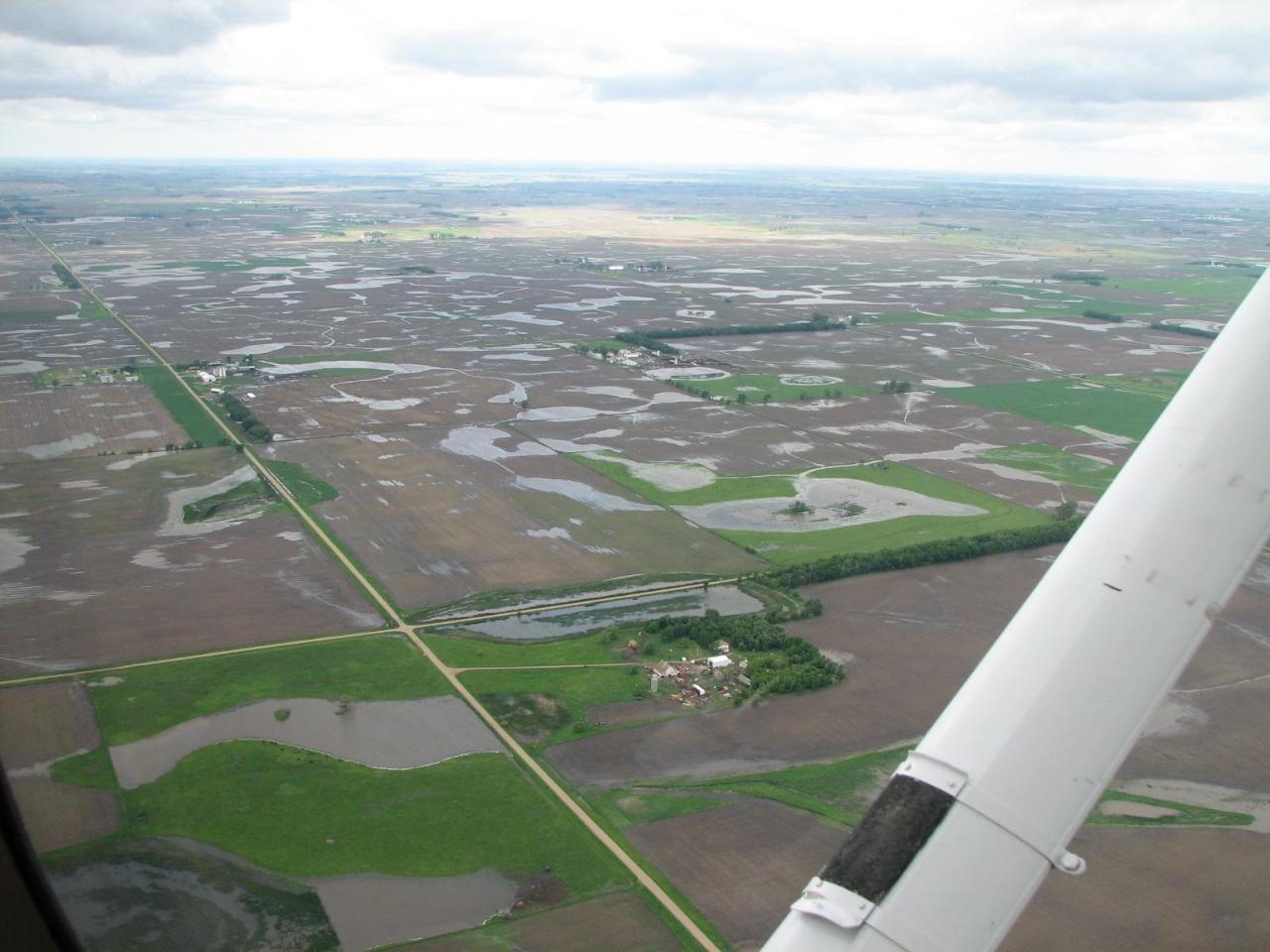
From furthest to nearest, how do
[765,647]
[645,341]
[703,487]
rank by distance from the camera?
[645,341], [703,487], [765,647]

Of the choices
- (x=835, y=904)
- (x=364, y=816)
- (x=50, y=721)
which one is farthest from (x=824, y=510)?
(x=835, y=904)

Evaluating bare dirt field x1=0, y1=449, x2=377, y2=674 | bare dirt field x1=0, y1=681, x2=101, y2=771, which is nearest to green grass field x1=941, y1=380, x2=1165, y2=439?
bare dirt field x1=0, y1=449, x2=377, y2=674

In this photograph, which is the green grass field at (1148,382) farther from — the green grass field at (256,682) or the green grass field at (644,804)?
the green grass field at (256,682)

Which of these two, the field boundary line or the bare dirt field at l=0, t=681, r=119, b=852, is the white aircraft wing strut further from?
the field boundary line

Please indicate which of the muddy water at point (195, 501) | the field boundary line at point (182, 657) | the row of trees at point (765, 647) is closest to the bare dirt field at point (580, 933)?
the row of trees at point (765, 647)

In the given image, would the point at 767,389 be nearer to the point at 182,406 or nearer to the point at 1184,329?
the point at 182,406

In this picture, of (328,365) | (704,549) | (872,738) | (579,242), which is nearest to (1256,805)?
(872,738)
